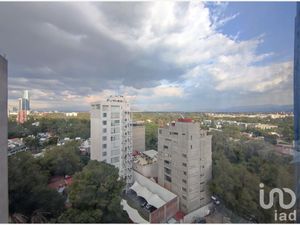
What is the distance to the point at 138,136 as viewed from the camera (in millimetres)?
4215

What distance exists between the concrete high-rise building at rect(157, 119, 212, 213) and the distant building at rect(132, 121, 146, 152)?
750mm

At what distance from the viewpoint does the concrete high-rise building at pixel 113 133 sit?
332 cm

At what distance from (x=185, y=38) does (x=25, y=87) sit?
2449mm

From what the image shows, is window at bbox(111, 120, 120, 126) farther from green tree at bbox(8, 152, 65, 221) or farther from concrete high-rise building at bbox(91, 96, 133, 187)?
green tree at bbox(8, 152, 65, 221)

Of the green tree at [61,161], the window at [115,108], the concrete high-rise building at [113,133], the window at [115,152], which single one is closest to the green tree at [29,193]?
the green tree at [61,161]

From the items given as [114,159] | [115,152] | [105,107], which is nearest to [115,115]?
[105,107]

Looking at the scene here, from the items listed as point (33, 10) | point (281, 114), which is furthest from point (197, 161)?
point (33, 10)

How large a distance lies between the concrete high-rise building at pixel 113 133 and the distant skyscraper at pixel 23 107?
0.96 m

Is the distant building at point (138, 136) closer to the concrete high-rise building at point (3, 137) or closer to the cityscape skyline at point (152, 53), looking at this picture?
the cityscape skyline at point (152, 53)

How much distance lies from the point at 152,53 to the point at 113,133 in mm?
1590

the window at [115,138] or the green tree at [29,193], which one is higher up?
the window at [115,138]

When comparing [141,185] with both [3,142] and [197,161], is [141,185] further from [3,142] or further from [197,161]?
[3,142]

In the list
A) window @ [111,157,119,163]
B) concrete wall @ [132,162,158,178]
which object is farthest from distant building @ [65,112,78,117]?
concrete wall @ [132,162,158,178]

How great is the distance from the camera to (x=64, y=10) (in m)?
2.21
